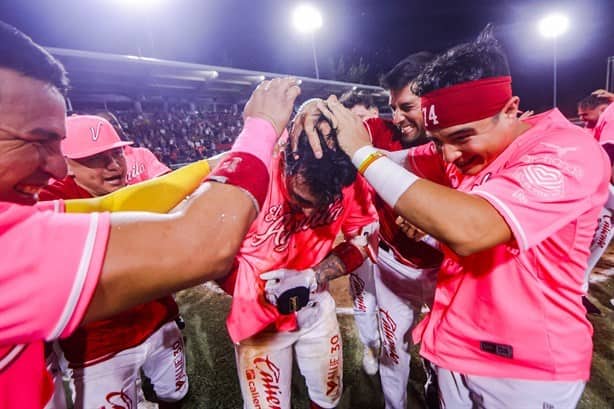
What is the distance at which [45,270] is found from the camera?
706mm

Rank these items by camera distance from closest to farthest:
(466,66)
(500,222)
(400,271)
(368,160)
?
(500,222)
(368,160)
(466,66)
(400,271)

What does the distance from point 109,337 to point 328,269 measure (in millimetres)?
1622

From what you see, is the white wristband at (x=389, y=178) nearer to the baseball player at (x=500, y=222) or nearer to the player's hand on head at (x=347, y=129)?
the baseball player at (x=500, y=222)

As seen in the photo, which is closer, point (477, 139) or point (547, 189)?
point (547, 189)

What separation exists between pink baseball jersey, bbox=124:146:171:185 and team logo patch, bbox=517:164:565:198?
3723 mm

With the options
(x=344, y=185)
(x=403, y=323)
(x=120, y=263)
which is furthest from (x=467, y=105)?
(x=403, y=323)

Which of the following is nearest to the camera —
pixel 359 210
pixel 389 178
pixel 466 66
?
pixel 389 178

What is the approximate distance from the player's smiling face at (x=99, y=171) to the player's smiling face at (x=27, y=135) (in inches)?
76.9

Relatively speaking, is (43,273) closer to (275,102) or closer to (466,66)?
(275,102)

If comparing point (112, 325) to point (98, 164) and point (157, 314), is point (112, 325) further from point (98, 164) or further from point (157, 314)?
point (98, 164)

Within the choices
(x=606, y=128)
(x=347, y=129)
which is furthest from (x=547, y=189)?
(x=606, y=128)

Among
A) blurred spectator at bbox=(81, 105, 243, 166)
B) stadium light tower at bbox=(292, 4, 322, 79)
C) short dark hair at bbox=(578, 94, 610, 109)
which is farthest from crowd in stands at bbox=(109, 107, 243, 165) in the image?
short dark hair at bbox=(578, 94, 610, 109)

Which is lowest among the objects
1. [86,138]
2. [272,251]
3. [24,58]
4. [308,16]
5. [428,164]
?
[272,251]

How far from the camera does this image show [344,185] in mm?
2346
